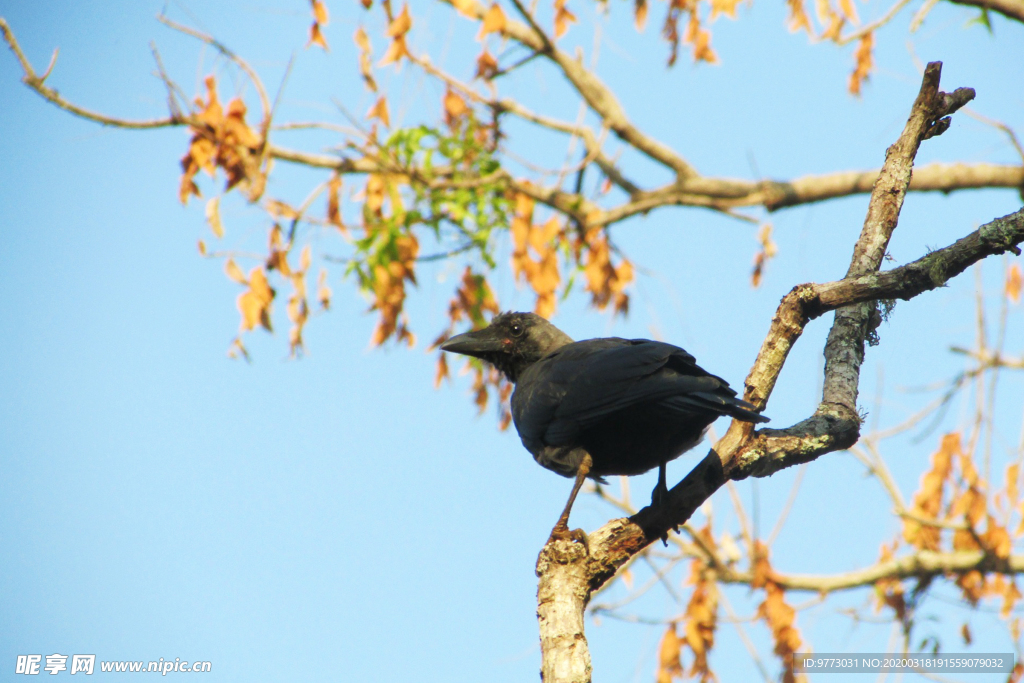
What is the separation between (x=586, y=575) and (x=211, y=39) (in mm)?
4485

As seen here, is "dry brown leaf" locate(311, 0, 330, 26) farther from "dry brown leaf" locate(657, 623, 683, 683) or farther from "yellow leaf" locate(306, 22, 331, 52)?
"dry brown leaf" locate(657, 623, 683, 683)

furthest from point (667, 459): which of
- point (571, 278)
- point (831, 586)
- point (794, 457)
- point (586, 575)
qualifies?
point (831, 586)

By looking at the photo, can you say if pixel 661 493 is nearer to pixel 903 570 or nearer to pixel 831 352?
pixel 831 352

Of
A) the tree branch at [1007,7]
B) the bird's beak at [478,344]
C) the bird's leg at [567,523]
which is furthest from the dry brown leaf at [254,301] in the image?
the tree branch at [1007,7]

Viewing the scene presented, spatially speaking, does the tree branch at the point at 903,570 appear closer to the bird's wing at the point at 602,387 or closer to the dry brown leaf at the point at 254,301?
the bird's wing at the point at 602,387

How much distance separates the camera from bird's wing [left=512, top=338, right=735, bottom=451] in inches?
120

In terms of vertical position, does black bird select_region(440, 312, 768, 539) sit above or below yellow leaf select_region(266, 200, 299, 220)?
below

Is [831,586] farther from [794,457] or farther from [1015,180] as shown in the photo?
[794,457]

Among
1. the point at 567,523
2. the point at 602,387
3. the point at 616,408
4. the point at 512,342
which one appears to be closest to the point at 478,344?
the point at 512,342

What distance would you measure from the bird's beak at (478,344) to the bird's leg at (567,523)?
1.27 meters

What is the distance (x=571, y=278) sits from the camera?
5.60 metres

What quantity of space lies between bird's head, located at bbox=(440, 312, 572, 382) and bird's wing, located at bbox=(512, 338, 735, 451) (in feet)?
1.75

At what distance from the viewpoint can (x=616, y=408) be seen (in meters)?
3.26

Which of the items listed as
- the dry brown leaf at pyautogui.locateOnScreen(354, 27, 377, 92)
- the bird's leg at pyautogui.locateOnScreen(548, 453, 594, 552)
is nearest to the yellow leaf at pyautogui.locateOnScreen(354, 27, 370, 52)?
the dry brown leaf at pyautogui.locateOnScreen(354, 27, 377, 92)
